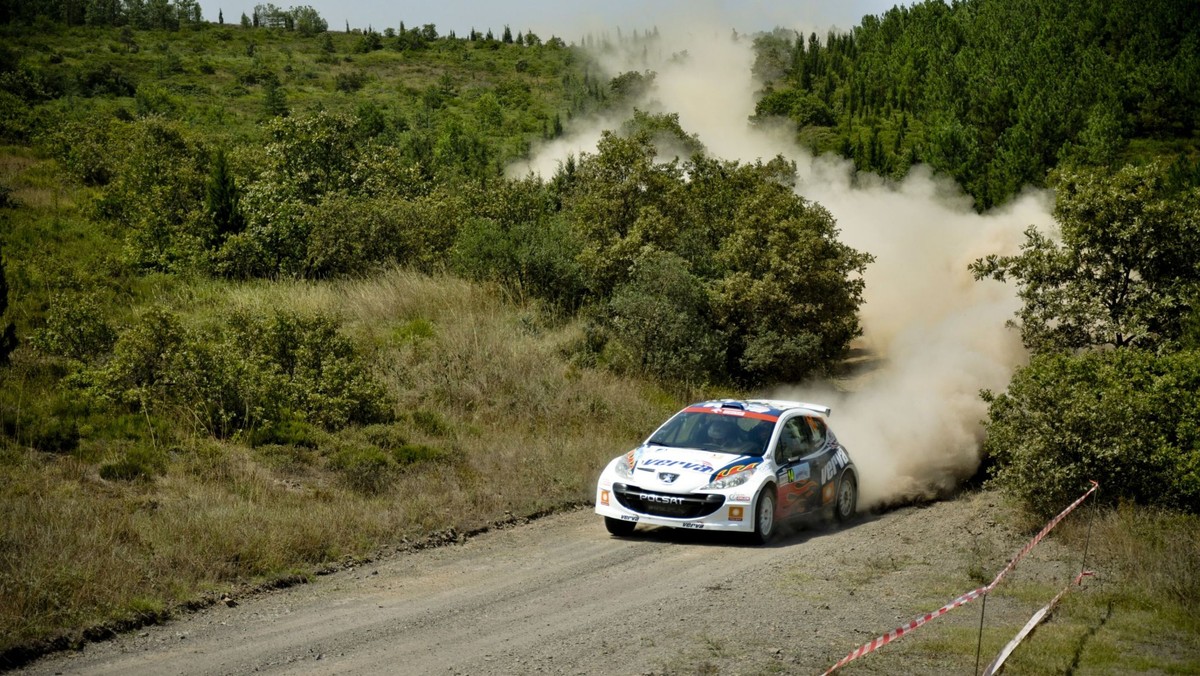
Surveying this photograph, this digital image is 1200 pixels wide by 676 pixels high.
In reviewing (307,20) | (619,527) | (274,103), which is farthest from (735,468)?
(307,20)

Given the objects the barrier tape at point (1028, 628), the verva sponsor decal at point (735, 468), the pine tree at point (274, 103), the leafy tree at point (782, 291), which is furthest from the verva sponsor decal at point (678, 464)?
the pine tree at point (274, 103)

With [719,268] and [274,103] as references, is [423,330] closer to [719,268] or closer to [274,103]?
[719,268]

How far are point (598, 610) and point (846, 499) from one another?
23.5 ft

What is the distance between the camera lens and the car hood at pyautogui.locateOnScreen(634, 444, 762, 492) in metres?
14.1

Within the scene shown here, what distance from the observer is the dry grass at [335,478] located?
1080cm

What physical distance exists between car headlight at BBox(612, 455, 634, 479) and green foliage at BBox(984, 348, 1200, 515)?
5.60m

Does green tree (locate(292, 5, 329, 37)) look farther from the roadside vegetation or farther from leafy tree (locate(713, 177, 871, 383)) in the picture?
leafy tree (locate(713, 177, 871, 383))

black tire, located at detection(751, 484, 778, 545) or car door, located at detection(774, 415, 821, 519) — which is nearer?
black tire, located at detection(751, 484, 778, 545)

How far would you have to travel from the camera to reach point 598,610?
10742mm

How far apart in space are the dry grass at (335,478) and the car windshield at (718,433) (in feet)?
8.41

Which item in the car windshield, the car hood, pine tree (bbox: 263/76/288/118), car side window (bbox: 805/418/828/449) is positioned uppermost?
pine tree (bbox: 263/76/288/118)

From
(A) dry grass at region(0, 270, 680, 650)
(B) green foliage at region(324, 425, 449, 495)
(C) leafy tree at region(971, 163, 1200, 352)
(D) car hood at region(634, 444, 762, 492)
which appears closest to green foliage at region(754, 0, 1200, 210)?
(C) leafy tree at region(971, 163, 1200, 352)

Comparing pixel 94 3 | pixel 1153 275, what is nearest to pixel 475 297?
pixel 1153 275

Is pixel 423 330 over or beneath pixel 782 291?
beneath
